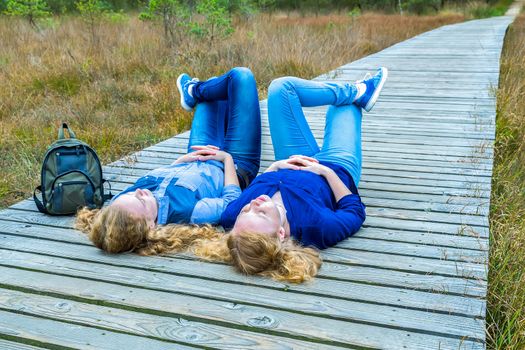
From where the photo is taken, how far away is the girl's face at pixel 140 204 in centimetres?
300

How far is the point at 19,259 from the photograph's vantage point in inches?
116

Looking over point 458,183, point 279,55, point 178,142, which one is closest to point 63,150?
point 178,142

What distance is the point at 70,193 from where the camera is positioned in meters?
3.49

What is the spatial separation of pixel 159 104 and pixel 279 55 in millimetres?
3038

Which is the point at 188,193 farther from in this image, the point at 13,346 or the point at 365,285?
the point at 13,346

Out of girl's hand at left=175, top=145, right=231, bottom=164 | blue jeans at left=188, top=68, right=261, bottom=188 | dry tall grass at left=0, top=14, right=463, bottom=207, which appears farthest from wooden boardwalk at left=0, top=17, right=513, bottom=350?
dry tall grass at left=0, top=14, right=463, bottom=207

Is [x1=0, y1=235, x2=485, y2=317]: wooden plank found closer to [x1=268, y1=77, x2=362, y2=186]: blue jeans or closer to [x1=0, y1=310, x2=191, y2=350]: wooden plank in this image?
[x1=0, y1=310, x2=191, y2=350]: wooden plank

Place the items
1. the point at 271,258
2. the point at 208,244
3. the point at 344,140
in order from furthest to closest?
the point at 344,140, the point at 208,244, the point at 271,258

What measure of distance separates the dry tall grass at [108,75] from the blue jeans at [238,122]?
4.89 ft

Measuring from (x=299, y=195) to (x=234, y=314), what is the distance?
90 cm

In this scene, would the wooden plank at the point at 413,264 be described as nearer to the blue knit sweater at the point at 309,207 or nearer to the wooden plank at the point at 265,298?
the blue knit sweater at the point at 309,207

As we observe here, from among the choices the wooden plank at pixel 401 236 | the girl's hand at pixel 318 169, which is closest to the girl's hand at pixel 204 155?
the girl's hand at pixel 318 169

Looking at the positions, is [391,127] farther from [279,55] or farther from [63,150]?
[279,55]

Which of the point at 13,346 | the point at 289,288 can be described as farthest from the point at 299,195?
the point at 13,346
